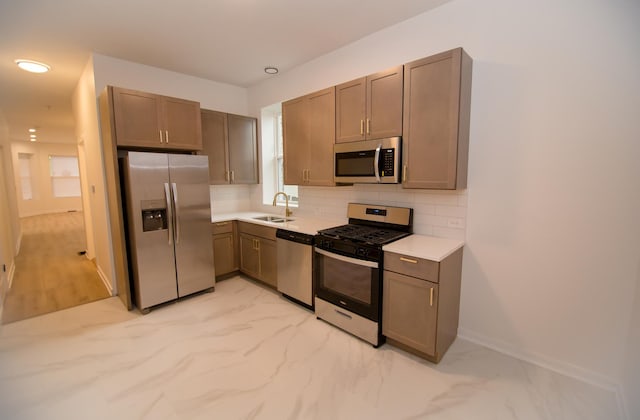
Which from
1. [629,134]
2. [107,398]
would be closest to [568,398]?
[629,134]

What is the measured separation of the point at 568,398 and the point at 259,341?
228 cm

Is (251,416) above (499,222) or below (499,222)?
below

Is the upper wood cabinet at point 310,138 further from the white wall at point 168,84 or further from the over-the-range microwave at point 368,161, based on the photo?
the white wall at point 168,84

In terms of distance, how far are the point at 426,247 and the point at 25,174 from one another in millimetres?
13604

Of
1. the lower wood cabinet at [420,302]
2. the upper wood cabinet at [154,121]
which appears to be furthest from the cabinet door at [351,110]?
the upper wood cabinet at [154,121]

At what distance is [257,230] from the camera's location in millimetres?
3600

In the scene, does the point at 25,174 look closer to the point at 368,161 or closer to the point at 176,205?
the point at 176,205

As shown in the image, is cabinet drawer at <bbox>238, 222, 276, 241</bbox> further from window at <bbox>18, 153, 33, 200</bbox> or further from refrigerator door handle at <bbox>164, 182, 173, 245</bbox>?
window at <bbox>18, 153, 33, 200</bbox>


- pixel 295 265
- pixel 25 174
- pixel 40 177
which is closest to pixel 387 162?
pixel 295 265

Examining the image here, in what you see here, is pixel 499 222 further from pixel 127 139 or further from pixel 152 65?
pixel 152 65

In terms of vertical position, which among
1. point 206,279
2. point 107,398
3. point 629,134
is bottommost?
point 107,398

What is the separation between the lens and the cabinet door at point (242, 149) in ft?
13.6

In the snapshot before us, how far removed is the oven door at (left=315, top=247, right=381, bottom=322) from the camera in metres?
2.32

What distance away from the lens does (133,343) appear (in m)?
2.49
